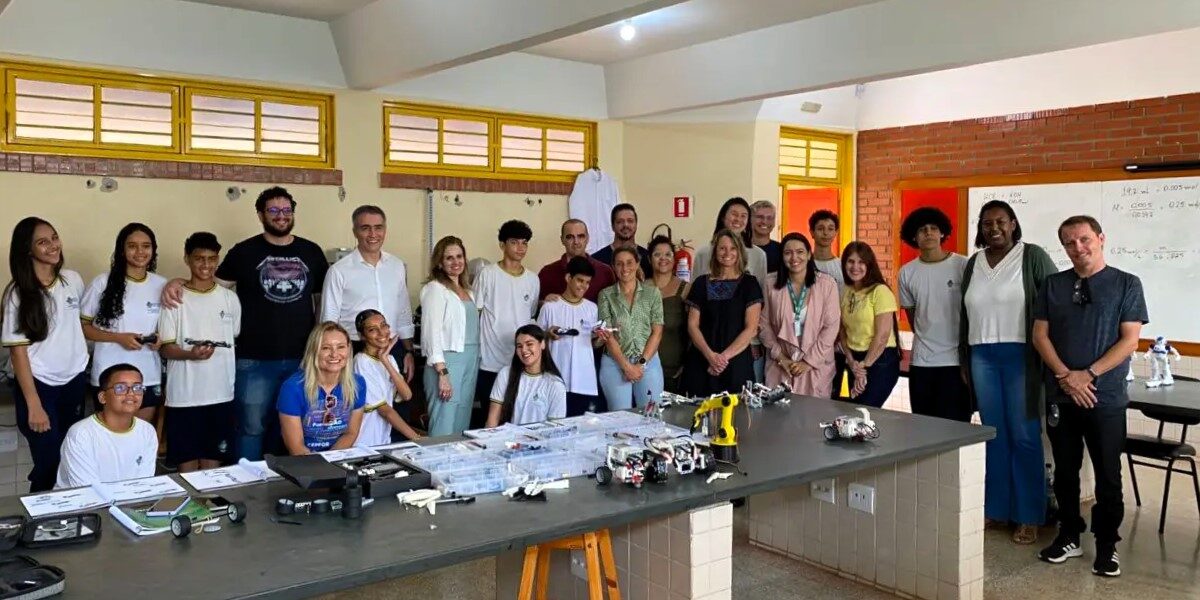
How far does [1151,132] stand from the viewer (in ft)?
21.3

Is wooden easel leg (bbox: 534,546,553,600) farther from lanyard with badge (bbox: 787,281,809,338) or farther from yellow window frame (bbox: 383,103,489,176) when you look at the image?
yellow window frame (bbox: 383,103,489,176)

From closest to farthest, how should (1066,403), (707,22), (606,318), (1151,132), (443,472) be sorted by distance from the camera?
(443,472), (1066,403), (606,318), (707,22), (1151,132)

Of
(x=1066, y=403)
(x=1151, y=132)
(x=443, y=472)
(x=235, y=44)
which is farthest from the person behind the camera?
(x=1151, y=132)

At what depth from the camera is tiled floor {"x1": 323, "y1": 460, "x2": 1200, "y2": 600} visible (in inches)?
151

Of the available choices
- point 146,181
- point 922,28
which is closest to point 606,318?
point 922,28

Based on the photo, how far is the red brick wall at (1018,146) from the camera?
21.0ft

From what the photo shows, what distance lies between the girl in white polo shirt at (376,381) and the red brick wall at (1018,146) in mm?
5345

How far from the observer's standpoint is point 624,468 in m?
2.70

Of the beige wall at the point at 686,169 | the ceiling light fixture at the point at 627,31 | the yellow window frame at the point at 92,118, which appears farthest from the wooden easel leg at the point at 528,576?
the beige wall at the point at 686,169

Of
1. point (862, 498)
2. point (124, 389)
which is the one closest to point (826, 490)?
point (862, 498)

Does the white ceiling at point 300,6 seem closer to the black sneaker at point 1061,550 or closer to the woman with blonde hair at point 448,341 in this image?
the woman with blonde hair at point 448,341

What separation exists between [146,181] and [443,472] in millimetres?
3733

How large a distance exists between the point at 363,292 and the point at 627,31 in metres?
2.76

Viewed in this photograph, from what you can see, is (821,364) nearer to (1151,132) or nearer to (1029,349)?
(1029,349)
